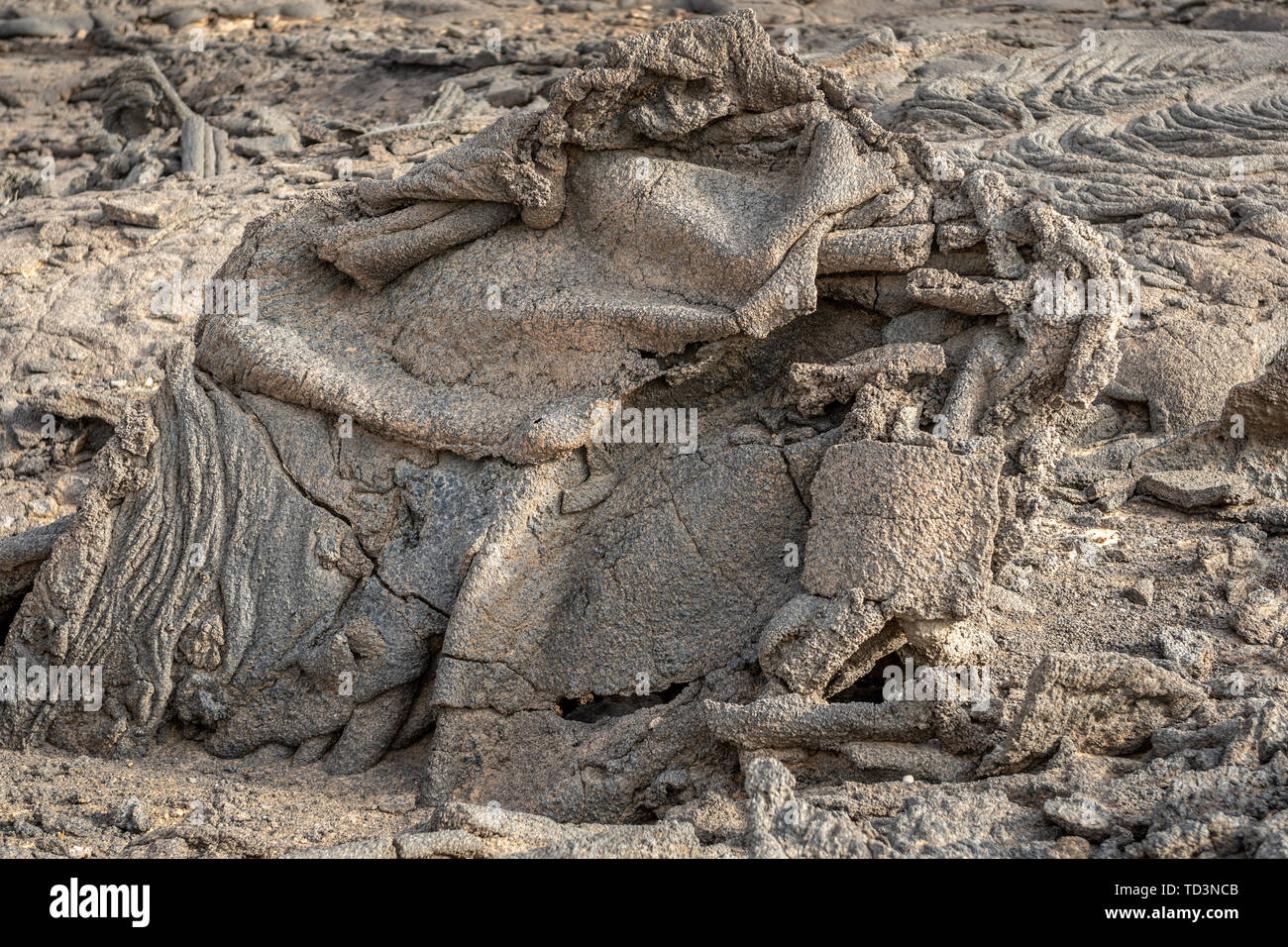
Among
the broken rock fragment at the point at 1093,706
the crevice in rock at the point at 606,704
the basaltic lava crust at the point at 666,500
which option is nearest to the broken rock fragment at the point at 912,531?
the basaltic lava crust at the point at 666,500

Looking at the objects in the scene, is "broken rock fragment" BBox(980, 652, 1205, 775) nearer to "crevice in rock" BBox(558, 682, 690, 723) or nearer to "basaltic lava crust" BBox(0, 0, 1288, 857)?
"basaltic lava crust" BBox(0, 0, 1288, 857)

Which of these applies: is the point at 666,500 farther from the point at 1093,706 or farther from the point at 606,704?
the point at 1093,706

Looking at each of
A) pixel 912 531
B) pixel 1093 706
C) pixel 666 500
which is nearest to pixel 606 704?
pixel 666 500

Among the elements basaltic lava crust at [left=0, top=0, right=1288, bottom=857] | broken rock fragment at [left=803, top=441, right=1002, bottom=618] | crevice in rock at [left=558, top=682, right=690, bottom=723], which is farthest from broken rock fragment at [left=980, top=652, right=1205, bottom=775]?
crevice in rock at [left=558, top=682, right=690, bottom=723]

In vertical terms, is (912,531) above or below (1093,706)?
above

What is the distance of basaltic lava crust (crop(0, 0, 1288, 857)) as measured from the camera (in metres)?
3.73

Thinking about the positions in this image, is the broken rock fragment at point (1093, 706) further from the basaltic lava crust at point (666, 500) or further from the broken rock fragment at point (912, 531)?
the broken rock fragment at point (912, 531)

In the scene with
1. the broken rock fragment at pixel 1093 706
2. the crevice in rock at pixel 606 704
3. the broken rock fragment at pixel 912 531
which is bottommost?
the crevice in rock at pixel 606 704

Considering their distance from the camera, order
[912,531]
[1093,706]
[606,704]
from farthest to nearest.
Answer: [606,704] → [912,531] → [1093,706]

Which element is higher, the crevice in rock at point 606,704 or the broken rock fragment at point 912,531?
the broken rock fragment at point 912,531

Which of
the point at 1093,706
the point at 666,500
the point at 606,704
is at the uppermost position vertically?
the point at 666,500

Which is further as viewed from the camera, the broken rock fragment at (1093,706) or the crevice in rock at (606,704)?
the crevice in rock at (606,704)

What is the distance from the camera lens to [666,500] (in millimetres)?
4246

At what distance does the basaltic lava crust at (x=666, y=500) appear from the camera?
3732 millimetres
